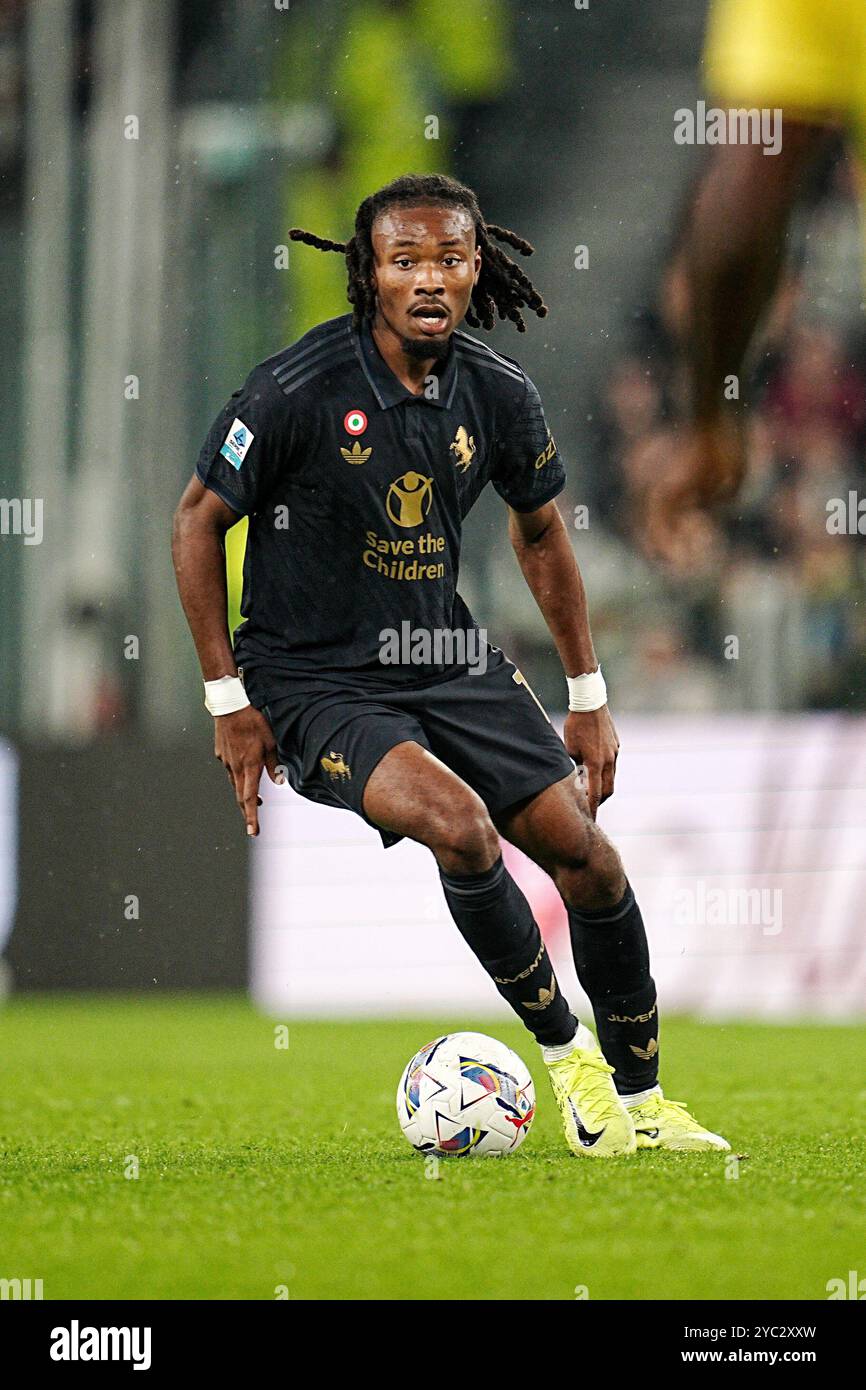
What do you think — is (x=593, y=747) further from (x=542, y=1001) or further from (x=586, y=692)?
(x=542, y=1001)

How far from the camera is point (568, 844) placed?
4.83 meters

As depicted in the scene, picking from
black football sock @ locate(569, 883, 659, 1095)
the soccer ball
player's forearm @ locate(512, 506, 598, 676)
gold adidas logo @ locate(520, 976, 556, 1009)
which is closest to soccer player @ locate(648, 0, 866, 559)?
player's forearm @ locate(512, 506, 598, 676)

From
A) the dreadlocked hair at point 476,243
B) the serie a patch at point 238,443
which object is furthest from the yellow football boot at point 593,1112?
the dreadlocked hair at point 476,243

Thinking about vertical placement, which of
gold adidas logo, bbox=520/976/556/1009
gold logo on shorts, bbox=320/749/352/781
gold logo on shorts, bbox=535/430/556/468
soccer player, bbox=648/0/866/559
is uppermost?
soccer player, bbox=648/0/866/559

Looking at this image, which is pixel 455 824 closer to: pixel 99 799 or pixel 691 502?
pixel 691 502

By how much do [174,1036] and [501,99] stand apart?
22.1 ft

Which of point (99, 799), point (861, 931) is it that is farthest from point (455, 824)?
point (99, 799)

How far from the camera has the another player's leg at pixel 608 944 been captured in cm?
485

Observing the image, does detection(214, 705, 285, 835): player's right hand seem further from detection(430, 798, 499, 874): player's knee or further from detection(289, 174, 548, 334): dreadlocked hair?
detection(289, 174, 548, 334): dreadlocked hair

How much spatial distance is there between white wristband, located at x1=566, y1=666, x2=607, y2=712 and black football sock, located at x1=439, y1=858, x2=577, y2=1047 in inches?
21.3

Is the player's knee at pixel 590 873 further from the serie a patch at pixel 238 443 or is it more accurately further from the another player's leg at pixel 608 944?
the serie a patch at pixel 238 443

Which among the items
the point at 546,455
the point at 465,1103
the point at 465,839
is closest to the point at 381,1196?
the point at 465,1103

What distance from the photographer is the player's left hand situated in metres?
5.19

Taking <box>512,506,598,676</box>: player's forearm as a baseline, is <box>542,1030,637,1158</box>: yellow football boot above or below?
below
